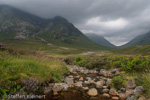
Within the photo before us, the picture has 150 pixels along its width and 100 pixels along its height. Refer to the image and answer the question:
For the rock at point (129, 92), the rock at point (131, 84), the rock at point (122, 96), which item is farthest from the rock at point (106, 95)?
the rock at point (131, 84)

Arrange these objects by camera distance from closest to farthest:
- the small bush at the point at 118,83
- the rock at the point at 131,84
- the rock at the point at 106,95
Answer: the rock at the point at 106,95
the rock at the point at 131,84
the small bush at the point at 118,83

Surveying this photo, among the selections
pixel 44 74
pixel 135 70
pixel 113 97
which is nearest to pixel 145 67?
pixel 135 70

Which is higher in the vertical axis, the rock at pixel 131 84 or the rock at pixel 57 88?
the rock at pixel 131 84

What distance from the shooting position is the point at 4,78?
424 cm

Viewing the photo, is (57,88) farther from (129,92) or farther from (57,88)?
(129,92)

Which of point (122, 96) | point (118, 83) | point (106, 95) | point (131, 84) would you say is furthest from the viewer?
point (118, 83)

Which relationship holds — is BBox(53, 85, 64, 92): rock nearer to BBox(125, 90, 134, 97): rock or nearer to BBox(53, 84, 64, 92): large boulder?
BBox(53, 84, 64, 92): large boulder

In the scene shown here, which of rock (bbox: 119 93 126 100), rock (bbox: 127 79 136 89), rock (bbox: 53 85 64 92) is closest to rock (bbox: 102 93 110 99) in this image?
rock (bbox: 119 93 126 100)

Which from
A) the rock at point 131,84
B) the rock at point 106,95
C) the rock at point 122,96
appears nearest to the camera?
the rock at point 122,96

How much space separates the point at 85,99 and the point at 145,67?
816 centimetres

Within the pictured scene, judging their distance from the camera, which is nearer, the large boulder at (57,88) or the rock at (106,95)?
the rock at (106,95)

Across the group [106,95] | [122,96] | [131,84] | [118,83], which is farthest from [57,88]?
[131,84]

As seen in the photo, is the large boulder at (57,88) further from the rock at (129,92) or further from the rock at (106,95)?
the rock at (129,92)

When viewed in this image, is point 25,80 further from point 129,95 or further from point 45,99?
point 129,95
